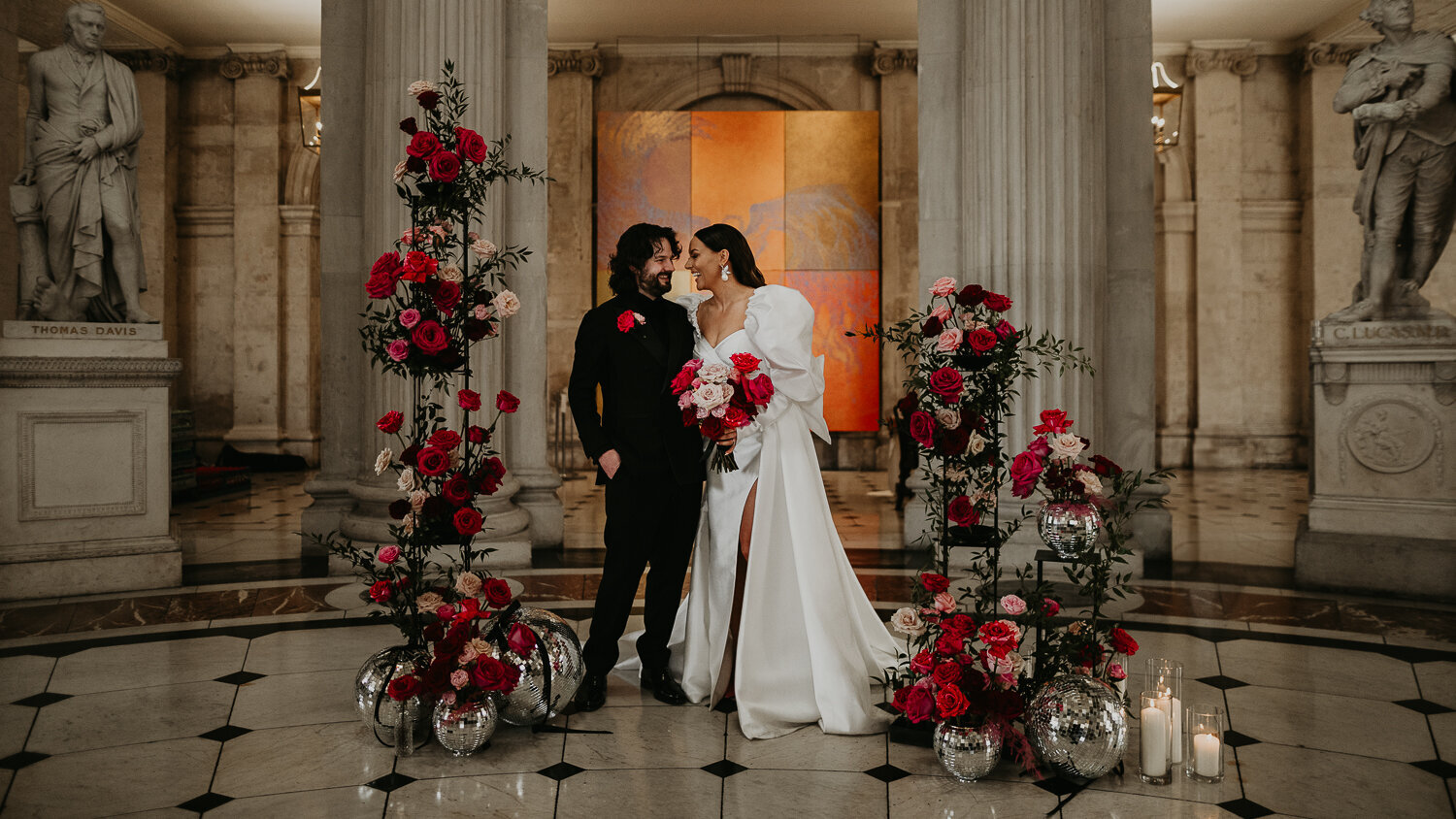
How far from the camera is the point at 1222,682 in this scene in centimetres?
416

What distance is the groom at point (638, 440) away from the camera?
375 cm

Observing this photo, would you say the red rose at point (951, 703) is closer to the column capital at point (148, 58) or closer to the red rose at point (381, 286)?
the red rose at point (381, 286)

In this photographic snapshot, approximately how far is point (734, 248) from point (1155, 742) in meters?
2.21

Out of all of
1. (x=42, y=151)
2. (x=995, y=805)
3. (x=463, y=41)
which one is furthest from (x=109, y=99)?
(x=995, y=805)

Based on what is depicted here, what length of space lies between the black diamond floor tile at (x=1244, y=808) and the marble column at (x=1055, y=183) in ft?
11.3

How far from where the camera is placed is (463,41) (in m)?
6.57

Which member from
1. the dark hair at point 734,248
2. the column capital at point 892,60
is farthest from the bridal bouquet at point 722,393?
the column capital at point 892,60

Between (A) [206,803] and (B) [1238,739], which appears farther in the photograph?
(B) [1238,739]

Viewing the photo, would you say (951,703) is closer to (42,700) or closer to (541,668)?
(541,668)

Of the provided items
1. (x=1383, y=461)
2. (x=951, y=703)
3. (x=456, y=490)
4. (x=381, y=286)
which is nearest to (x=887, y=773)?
(x=951, y=703)

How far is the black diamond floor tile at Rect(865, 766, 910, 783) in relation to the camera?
316 cm

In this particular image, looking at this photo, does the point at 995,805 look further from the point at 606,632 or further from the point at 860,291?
the point at 860,291

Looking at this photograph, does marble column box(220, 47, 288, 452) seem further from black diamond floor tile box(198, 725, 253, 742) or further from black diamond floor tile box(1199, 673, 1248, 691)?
black diamond floor tile box(1199, 673, 1248, 691)

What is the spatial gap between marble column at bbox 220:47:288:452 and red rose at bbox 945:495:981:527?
1361cm
